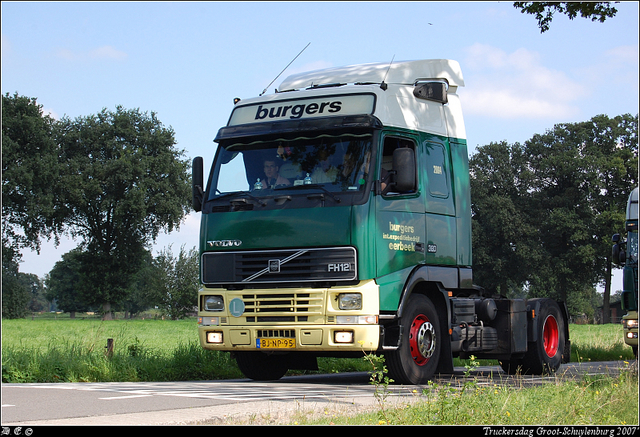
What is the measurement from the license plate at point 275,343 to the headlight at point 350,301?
2.64 ft

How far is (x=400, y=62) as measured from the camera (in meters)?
12.3

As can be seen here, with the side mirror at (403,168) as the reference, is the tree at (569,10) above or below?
above

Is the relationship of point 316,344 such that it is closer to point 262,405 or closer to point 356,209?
point 356,209

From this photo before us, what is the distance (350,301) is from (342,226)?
950mm

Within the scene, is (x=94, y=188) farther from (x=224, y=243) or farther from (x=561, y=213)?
(x=224, y=243)

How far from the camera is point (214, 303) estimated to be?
447 inches

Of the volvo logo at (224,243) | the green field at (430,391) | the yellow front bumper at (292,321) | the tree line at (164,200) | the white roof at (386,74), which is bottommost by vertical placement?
the green field at (430,391)

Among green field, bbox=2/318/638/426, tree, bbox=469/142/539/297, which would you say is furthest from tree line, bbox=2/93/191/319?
green field, bbox=2/318/638/426

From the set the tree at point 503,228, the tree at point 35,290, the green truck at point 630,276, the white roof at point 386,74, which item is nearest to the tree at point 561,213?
the tree at point 503,228

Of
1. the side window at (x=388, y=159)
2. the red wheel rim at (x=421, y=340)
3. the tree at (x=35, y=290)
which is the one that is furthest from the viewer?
the tree at (x=35, y=290)

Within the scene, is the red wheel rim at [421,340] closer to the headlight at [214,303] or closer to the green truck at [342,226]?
the green truck at [342,226]

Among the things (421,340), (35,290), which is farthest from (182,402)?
(35,290)

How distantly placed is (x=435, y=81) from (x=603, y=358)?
10.7 meters

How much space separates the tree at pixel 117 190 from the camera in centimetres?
5912
